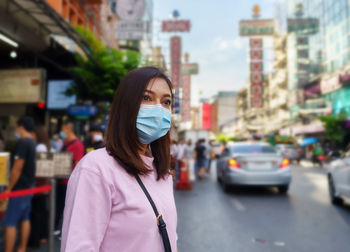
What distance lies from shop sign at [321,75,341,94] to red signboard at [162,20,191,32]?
53.7 ft

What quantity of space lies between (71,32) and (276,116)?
55617 mm

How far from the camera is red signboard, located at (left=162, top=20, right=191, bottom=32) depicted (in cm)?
3170

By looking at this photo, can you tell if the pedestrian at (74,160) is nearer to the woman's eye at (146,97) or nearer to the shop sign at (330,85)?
the woman's eye at (146,97)

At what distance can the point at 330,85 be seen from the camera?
35.1 m

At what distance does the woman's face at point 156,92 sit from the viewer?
158 cm

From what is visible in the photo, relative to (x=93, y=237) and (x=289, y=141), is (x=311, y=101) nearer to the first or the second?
(x=289, y=141)

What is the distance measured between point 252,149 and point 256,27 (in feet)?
116

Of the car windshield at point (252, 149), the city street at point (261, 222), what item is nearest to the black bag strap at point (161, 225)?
the city street at point (261, 222)

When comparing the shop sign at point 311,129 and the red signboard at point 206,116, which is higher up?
the red signboard at point 206,116

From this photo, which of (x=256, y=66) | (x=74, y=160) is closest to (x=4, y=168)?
(x=74, y=160)

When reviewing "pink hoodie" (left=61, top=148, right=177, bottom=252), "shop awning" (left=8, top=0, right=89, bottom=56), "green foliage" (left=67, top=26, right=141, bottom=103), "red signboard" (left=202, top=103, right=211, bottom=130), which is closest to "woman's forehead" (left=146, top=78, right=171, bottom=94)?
"pink hoodie" (left=61, top=148, right=177, bottom=252)

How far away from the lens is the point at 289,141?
41.8m

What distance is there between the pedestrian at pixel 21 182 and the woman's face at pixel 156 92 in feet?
10.7

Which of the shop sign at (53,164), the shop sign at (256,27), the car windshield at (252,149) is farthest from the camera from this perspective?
the shop sign at (256,27)
